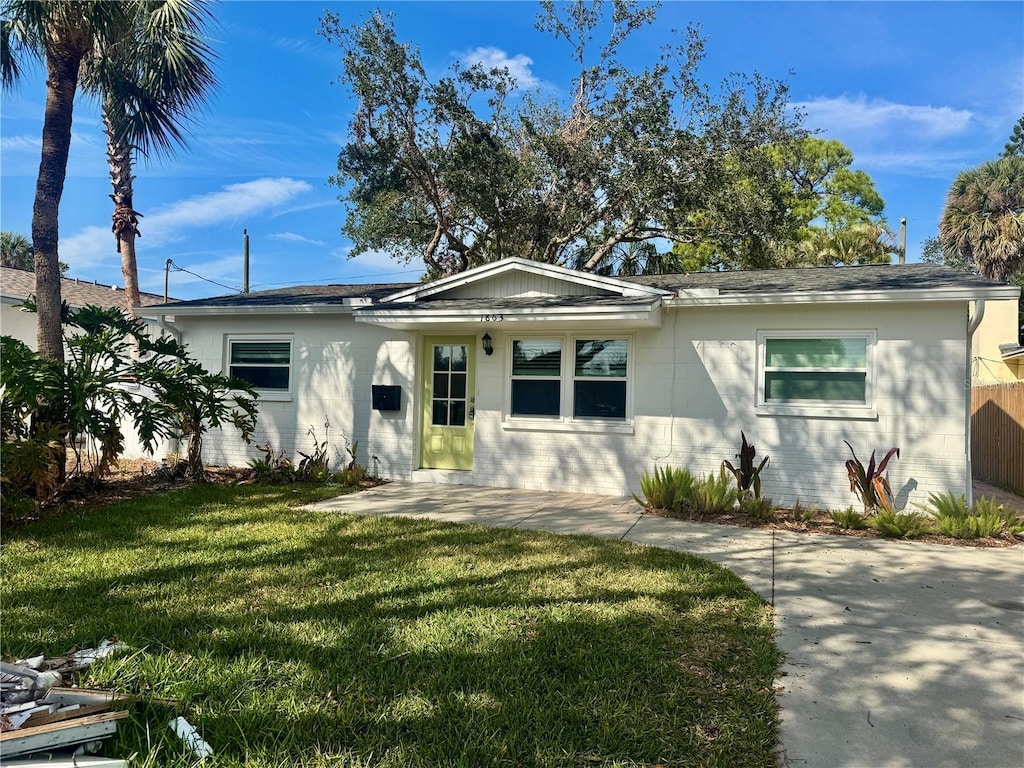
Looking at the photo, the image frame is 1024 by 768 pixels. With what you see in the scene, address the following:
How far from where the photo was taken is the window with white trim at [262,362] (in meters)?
10.5

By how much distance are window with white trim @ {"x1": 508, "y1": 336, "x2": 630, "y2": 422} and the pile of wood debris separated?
263 inches

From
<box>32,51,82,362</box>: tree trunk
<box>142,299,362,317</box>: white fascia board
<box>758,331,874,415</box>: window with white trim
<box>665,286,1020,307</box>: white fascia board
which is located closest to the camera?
<box>665,286,1020,307</box>: white fascia board

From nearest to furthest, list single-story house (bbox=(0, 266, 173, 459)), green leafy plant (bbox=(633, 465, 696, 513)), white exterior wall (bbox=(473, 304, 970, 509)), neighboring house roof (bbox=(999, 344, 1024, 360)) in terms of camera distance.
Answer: white exterior wall (bbox=(473, 304, 970, 509)) < green leafy plant (bbox=(633, 465, 696, 513)) < single-story house (bbox=(0, 266, 173, 459)) < neighboring house roof (bbox=(999, 344, 1024, 360))

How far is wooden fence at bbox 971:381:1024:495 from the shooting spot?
372 inches

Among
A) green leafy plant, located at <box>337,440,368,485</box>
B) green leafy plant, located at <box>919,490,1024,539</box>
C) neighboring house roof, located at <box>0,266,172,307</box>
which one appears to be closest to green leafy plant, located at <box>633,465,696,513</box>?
green leafy plant, located at <box>919,490,1024,539</box>

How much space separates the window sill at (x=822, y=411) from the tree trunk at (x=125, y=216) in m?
14.3

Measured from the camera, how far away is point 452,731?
2.62m

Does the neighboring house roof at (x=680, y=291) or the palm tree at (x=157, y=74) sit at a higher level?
the palm tree at (x=157, y=74)

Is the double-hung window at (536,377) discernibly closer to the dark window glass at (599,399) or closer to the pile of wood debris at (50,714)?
the dark window glass at (599,399)

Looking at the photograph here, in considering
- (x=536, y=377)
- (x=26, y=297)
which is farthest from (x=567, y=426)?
(x=26, y=297)

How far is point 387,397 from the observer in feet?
31.6

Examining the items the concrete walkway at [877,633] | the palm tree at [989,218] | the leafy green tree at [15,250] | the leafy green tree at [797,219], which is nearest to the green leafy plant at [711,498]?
the concrete walkway at [877,633]

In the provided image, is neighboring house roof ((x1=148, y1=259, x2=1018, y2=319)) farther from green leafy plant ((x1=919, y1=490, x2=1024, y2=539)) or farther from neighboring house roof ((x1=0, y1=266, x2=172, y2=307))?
neighboring house roof ((x1=0, y1=266, x2=172, y2=307))

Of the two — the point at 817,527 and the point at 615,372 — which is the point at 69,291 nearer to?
the point at 615,372
